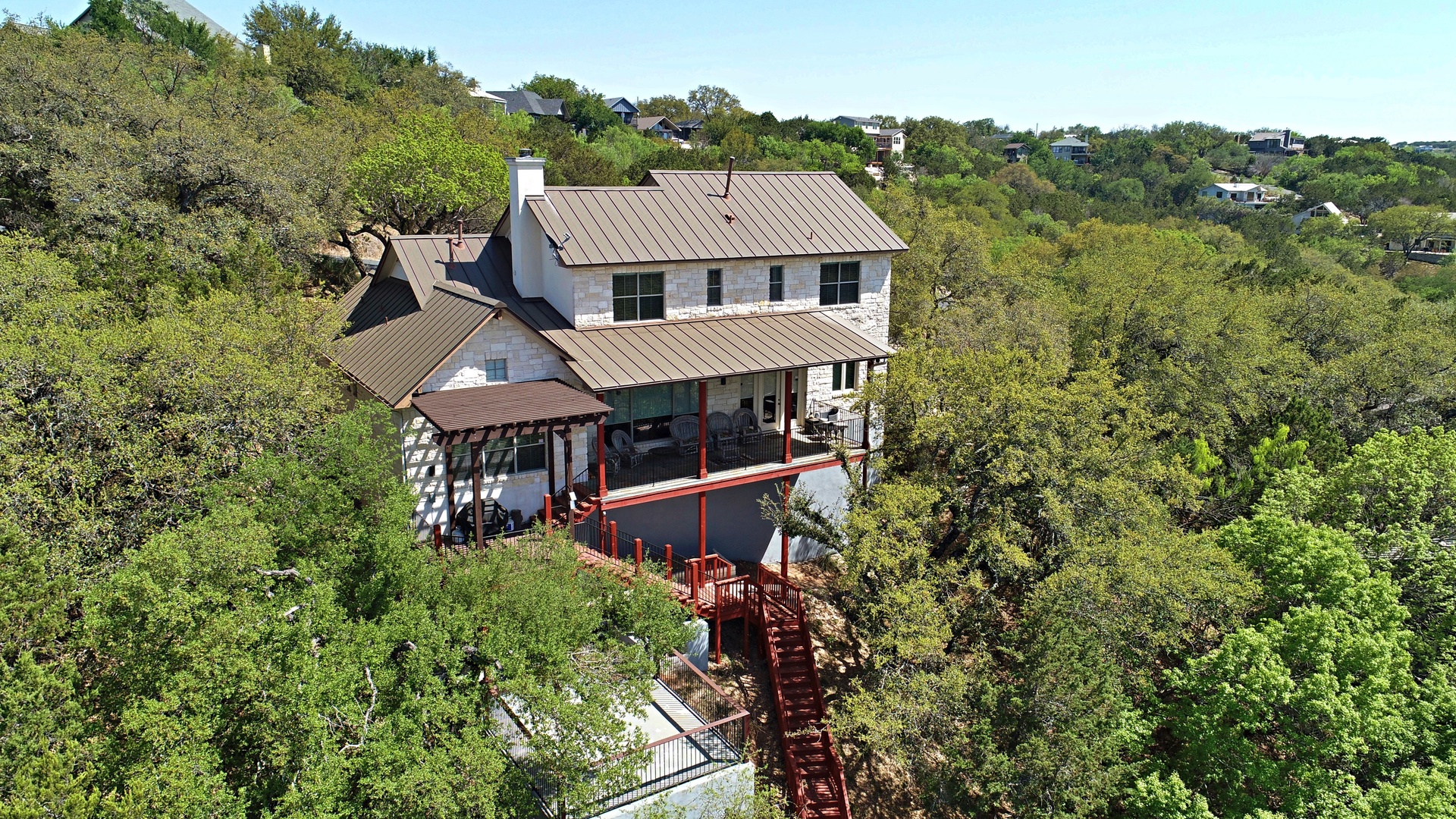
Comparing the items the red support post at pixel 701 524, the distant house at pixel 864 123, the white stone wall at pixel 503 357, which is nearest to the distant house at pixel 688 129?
the distant house at pixel 864 123

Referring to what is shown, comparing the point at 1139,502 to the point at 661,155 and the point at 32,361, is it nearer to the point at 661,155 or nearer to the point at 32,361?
the point at 32,361

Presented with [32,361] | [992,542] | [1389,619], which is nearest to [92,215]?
[32,361]

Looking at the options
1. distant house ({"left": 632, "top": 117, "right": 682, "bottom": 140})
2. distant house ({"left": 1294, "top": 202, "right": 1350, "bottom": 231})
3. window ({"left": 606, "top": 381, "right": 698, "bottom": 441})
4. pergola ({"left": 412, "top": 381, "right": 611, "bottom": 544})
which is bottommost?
window ({"left": 606, "top": 381, "right": 698, "bottom": 441})

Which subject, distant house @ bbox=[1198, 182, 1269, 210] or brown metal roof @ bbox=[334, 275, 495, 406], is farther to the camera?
distant house @ bbox=[1198, 182, 1269, 210]

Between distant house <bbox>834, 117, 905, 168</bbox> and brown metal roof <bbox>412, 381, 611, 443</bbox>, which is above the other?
distant house <bbox>834, 117, 905, 168</bbox>

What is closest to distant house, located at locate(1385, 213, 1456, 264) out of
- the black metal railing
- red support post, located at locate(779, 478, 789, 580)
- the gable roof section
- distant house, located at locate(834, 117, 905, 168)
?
distant house, located at locate(834, 117, 905, 168)

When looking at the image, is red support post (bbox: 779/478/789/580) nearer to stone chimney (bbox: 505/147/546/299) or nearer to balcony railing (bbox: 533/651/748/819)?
balcony railing (bbox: 533/651/748/819)

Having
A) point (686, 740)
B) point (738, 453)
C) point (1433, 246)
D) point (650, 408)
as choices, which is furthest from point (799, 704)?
point (1433, 246)

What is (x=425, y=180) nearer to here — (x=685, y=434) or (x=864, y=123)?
(x=685, y=434)
